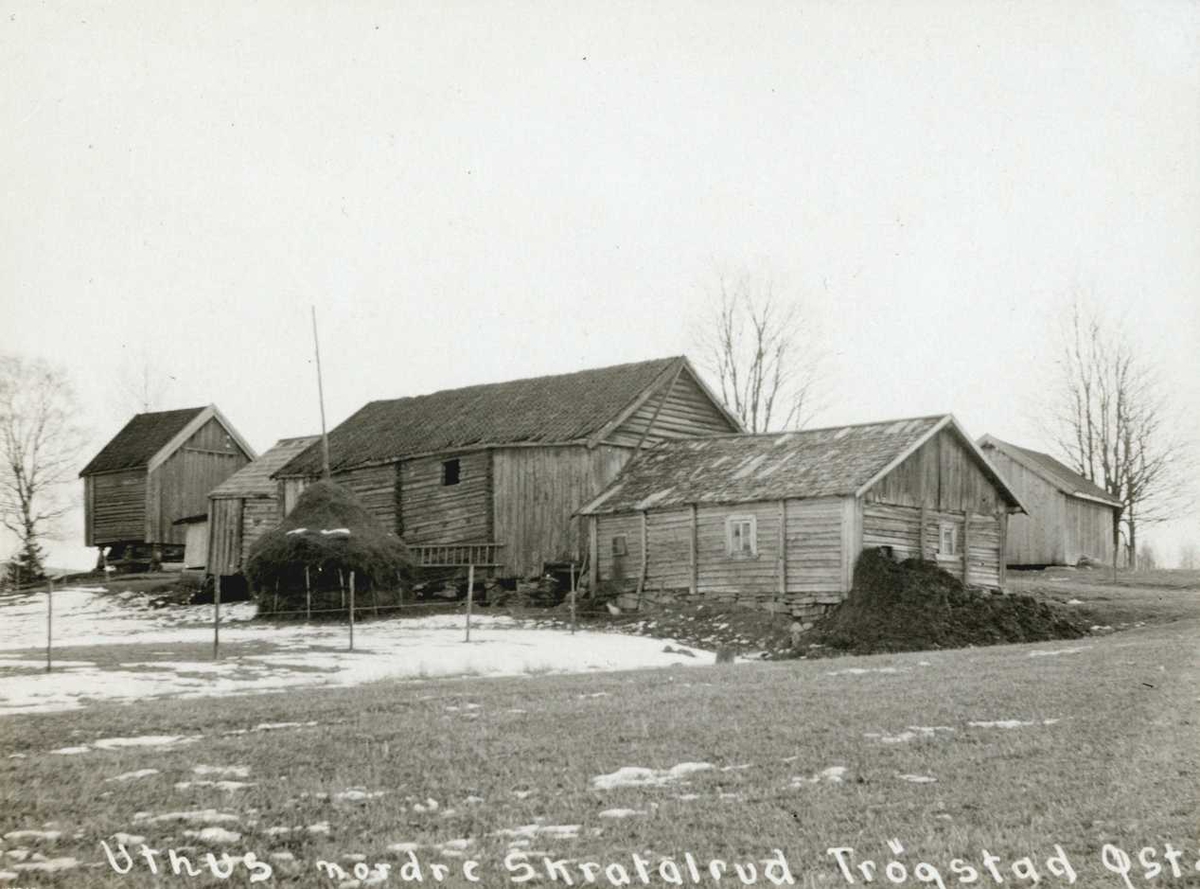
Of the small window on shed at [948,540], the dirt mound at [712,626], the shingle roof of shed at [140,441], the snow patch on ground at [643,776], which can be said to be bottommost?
the dirt mound at [712,626]

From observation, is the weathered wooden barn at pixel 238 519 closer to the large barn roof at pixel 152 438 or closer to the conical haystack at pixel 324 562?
the large barn roof at pixel 152 438

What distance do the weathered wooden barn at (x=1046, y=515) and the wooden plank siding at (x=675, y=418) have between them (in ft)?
49.9

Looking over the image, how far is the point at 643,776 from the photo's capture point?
1084 centimetres

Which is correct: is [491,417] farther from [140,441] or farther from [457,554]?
[140,441]

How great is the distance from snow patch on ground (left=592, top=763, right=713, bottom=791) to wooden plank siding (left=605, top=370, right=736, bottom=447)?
27.1 meters

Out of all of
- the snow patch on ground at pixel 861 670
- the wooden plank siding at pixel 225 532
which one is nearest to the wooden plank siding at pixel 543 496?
the wooden plank siding at pixel 225 532

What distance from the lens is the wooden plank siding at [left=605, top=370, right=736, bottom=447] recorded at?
128ft

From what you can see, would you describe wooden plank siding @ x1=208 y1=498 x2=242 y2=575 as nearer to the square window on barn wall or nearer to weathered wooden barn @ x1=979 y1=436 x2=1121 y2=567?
the square window on barn wall

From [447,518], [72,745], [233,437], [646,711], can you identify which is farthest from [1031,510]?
[72,745]

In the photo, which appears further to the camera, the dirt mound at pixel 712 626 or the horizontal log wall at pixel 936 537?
the horizontal log wall at pixel 936 537

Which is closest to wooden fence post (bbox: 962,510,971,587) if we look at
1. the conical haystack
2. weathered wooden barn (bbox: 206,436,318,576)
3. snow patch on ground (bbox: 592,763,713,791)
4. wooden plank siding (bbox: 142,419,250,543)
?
the conical haystack

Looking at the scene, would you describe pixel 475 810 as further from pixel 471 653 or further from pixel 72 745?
pixel 471 653

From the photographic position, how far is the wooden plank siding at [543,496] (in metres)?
37.5

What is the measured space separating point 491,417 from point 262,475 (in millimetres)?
12218
